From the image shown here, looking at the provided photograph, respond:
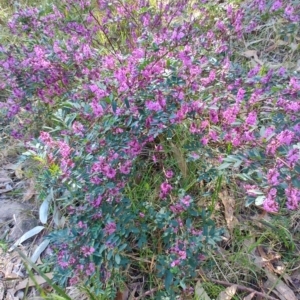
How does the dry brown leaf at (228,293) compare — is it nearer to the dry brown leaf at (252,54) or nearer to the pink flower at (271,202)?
the pink flower at (271,202)

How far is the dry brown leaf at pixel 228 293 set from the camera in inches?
Answer: 58.5

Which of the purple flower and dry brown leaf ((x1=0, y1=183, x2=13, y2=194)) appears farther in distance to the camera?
dry brown leaf ((x1=0, y1=183, x2=13, y2=194))

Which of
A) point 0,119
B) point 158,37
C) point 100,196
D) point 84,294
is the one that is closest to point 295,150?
point 100,196

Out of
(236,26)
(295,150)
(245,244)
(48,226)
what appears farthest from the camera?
(236,26)

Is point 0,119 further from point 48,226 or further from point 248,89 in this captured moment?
point 248,89

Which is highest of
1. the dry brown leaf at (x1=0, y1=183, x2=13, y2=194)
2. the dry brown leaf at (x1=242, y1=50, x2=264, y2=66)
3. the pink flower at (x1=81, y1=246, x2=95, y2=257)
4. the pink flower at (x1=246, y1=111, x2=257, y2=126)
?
the pink flower at (x1=246, y1=111, x2=257, y2=126)

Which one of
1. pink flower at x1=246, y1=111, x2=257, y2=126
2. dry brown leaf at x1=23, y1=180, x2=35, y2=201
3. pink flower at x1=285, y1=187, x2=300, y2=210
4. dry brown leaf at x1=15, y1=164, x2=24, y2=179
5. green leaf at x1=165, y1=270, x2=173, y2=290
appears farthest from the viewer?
dry brown leaf at x1=15, y1=164, x2=24, y2=179

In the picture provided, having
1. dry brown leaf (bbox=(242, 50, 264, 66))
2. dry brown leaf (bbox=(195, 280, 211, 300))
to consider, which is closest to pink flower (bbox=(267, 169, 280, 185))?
dry brown leaf (bbox=(195, 280, 211, 300))

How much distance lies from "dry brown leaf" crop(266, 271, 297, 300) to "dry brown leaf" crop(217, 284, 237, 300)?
0.49ft

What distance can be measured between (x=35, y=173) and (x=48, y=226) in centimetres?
32

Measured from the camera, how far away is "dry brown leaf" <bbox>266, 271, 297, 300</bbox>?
1520 millimetres

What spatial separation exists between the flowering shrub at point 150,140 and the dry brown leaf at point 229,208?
0.14 metres

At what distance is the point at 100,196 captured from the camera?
1405 millimetres

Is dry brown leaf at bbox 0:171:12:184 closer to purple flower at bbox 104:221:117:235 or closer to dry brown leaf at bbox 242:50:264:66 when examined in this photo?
purple flower at bbox 104:221:117:235
